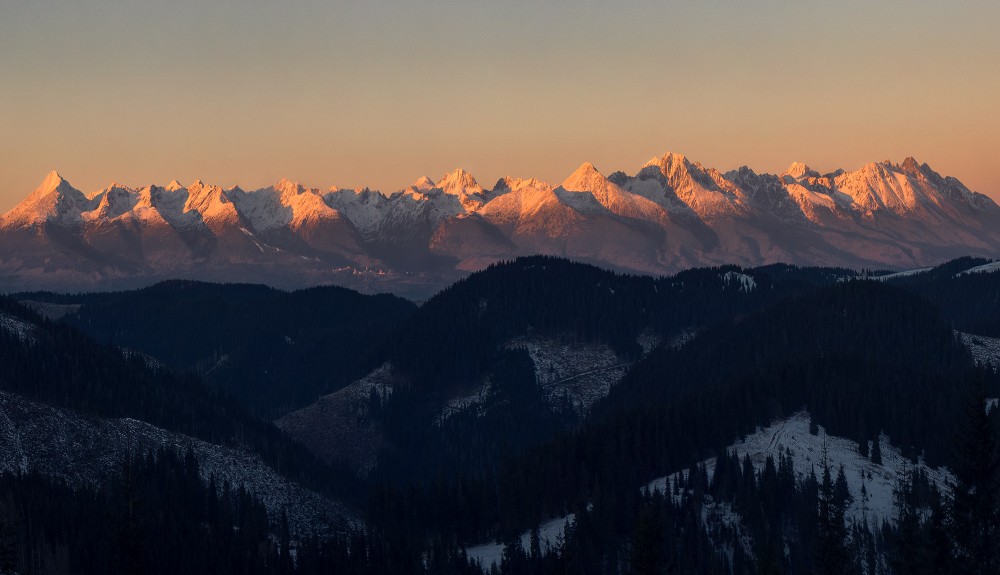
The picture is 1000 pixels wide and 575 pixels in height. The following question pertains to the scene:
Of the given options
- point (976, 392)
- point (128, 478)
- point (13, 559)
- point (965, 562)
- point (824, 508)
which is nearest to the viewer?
point (965, 562)

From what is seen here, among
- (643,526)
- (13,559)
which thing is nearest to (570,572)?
(643,526)

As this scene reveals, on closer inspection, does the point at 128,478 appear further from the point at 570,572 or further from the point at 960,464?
the point at 960,464

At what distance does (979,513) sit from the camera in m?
136

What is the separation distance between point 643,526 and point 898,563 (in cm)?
2518

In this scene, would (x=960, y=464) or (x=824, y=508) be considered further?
(x=824, y=508)

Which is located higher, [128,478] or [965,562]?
[128,478]

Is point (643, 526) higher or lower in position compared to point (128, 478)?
lower

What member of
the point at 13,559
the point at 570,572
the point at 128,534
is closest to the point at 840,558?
the point at 570,572

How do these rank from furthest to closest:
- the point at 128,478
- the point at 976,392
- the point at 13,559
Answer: the point at 128,478 → the point at 13,559 → the point at 976,392

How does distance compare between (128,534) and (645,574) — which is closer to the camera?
(645,574)

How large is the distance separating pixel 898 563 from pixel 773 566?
1220cm

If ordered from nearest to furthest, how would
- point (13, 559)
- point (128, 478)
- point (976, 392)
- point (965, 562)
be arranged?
point (965, 562) < point (976, 392) < point (13, 559) < point (128, 478)

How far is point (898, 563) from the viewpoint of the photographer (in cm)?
15575

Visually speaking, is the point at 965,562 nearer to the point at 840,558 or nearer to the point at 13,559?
the point at 840,558
